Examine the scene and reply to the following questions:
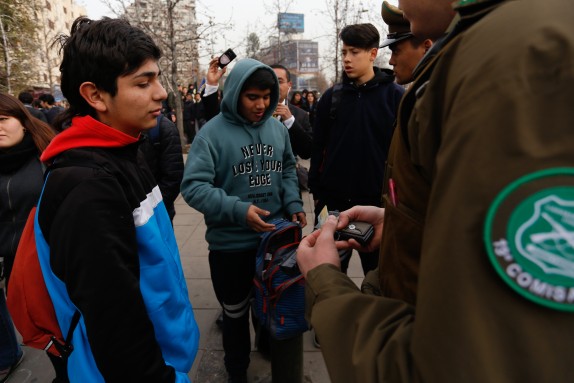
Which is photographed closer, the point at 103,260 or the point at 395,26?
the point at 103,260

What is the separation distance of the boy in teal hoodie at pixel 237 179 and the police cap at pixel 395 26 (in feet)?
2.81

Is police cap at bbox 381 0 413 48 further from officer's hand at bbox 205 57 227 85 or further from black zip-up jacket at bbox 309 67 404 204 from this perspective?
officer's hand at bbox 205 57 227 85

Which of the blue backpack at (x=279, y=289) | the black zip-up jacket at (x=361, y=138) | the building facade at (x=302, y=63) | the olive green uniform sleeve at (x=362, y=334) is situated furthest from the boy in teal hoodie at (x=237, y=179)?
the building facade at (x=302, y=63)

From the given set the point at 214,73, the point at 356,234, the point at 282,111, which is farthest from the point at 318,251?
the point at 214,73

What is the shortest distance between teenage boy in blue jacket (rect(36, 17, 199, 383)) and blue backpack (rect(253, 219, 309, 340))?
0.52 m

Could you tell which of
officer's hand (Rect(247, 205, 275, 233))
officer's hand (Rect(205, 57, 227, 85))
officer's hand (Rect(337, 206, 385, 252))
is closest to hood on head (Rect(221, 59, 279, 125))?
officer's hand (Rect(247, 205, 275, 233))

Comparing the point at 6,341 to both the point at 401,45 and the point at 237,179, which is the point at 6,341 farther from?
the point at 401,45

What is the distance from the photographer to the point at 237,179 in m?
2.47

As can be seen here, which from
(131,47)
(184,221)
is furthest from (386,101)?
(184,221)

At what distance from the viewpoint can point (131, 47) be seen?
1.45m

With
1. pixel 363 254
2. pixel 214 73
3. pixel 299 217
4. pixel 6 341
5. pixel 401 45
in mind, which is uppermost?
pixel 401 45

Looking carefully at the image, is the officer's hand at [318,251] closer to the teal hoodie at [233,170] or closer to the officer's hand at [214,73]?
the teal hoodie at [233,170]

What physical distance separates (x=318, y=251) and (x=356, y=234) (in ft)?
0.77

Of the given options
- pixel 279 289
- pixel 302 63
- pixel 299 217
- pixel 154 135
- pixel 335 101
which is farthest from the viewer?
pixel 302 63
